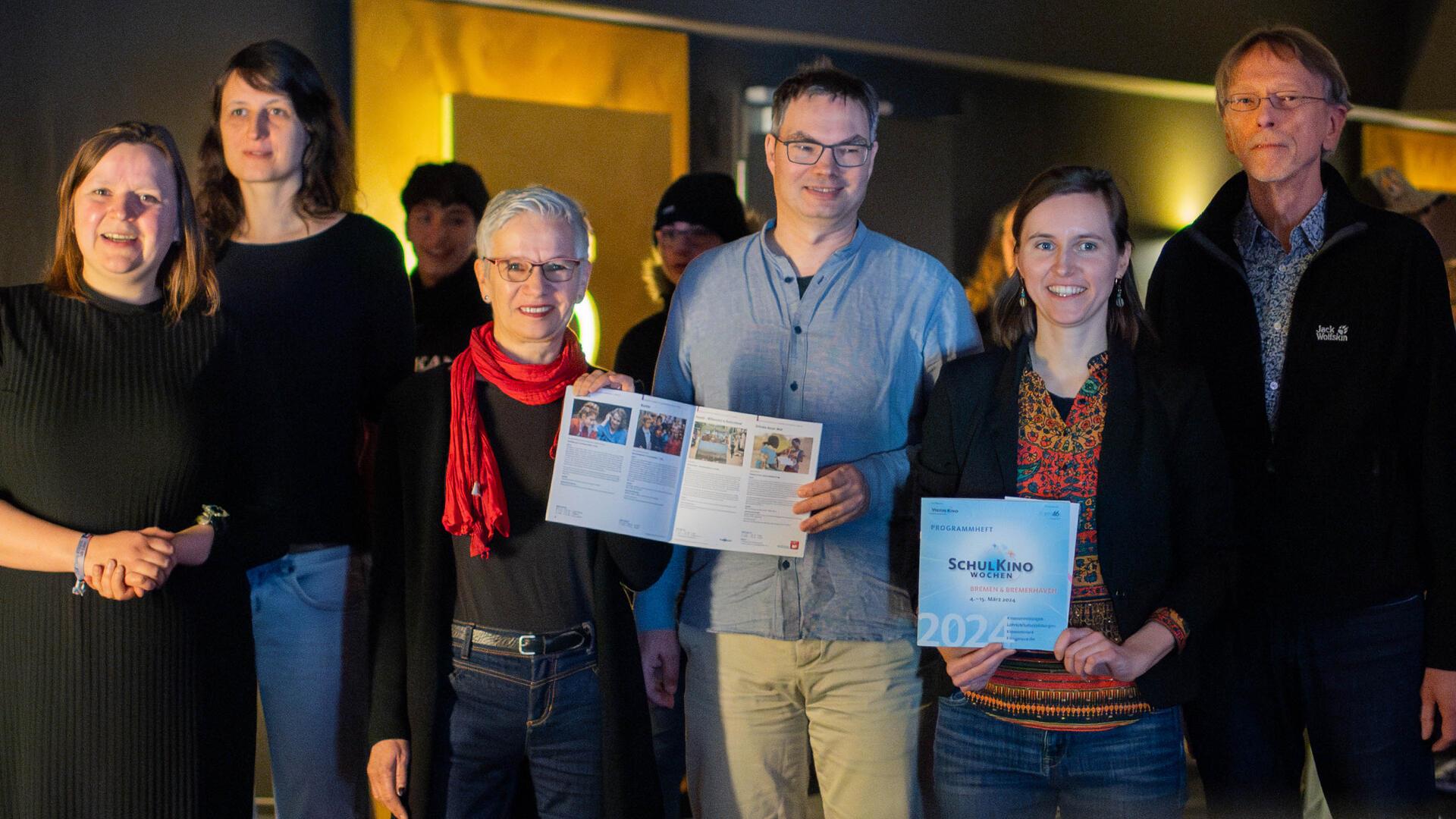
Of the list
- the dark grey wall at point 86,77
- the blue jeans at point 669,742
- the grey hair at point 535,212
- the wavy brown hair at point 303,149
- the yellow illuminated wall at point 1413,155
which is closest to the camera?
the grey hair at point 535,212

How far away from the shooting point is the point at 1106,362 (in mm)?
2412

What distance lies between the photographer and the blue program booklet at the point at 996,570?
227cm

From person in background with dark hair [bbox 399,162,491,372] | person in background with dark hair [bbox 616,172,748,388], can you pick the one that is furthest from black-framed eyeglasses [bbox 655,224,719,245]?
person in background with dark hair [bbox 399,162,491,372]

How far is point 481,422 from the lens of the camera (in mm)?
2471

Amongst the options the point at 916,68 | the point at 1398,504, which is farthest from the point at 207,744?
the point at 916,68

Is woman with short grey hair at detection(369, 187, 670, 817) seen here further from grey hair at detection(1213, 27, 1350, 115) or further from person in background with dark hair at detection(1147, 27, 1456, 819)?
grey hair at detection(1213, 27, 1350, 115)

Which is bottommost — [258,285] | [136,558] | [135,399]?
[136,558]

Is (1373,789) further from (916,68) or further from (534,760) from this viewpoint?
(916,68)

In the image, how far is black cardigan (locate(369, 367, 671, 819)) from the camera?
240 centimetres

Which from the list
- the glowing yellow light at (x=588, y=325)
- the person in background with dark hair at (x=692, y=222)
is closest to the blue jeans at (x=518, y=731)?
the person in background with dark hair at (x=692, y=222)

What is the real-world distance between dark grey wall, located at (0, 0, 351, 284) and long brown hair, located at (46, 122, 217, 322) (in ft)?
6.20

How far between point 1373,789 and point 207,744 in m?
2.41

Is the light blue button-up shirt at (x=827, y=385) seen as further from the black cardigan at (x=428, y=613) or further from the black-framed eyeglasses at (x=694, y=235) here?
the black-framed eyeglasses at (x=694, y=235)

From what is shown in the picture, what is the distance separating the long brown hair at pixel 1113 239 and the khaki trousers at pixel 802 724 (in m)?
0.71
